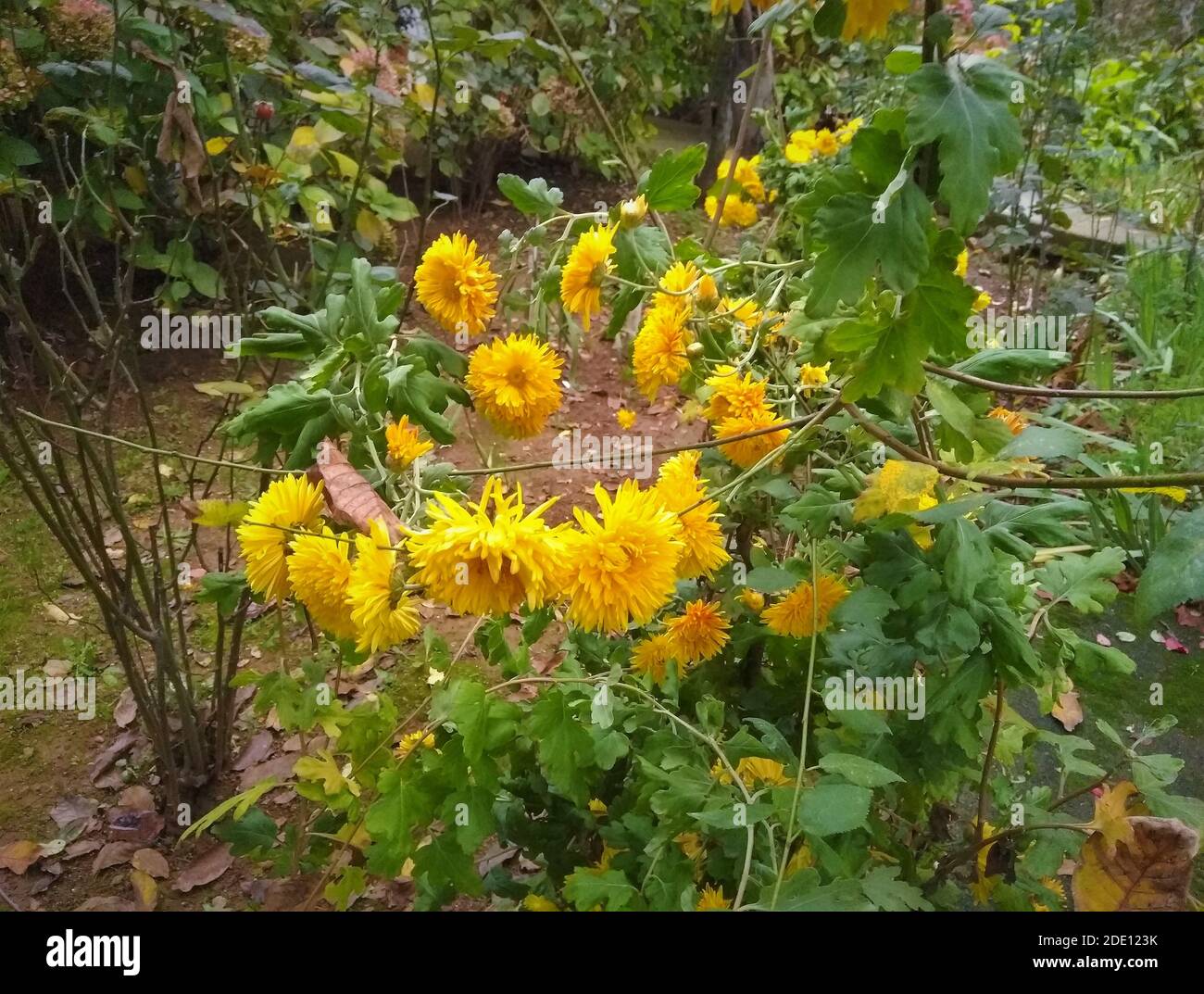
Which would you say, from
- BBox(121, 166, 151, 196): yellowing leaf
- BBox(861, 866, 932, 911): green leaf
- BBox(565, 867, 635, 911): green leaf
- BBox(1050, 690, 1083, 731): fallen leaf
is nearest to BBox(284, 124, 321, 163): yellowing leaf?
BBox(121, 166, 151, 196): yellowing leaf

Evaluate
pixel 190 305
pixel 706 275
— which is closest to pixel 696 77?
pixel 190 305

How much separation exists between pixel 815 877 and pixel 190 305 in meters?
2.53

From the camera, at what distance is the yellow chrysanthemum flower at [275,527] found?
73 centimetres

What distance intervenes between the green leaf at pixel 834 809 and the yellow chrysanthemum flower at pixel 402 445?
48 centimetres

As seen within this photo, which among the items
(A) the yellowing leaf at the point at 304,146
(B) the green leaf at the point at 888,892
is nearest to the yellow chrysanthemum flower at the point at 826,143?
(A) the yellowing leaf at the point at 304,146

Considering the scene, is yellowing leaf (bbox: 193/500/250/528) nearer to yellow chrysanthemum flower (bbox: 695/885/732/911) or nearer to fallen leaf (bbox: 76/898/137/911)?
yellow chrysanthemum flower (bbox: 695/885/732/911)

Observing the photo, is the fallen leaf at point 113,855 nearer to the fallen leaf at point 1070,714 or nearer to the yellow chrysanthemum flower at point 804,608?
the yellow chrysanthemum flower at point 804,608

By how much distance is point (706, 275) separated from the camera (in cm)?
90

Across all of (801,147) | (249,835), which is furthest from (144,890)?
(801,147)

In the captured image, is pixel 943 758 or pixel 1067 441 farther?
pixel 943 758

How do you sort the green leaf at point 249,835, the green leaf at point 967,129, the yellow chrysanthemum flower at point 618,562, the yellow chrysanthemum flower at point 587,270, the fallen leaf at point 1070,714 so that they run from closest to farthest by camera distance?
the green leaf at point 967,129 < the yellow chrysanthemum flower at point 618,562 < the yellow chrysanthemum flower at point 587,270 < the green leaf at point 249,835 < the fallen leaf at point 1070,714

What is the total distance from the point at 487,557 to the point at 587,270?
16.5 inches

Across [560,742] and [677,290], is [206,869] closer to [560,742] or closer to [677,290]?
[560,742]
